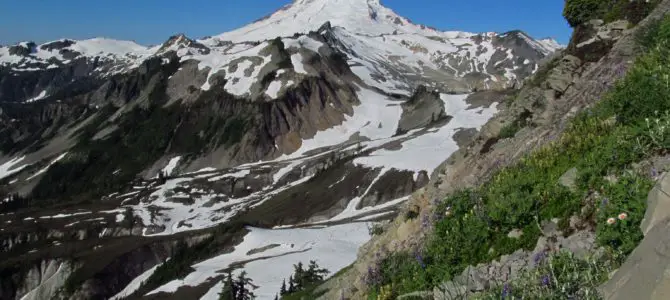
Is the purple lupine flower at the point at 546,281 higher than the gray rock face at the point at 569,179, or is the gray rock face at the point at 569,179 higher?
the gray rock face at the point at 569,179

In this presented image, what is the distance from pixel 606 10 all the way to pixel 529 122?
10024 mm

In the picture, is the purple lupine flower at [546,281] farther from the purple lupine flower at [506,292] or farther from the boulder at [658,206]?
the boulder at [658,206]

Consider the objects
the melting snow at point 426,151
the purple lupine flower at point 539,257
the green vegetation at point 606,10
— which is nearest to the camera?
the purple lupine flower at point 539,257

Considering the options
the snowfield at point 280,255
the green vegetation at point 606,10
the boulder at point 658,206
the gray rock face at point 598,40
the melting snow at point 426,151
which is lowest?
the snowfield at point 280,255

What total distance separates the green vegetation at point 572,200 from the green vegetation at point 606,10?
12.9 metres

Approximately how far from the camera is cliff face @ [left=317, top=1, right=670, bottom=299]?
14484 millimetres

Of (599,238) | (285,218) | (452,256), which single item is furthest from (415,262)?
(285,218)

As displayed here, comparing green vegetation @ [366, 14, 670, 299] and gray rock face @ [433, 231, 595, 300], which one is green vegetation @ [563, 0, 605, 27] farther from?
gray rock face @ [433, 231, 595, 300]

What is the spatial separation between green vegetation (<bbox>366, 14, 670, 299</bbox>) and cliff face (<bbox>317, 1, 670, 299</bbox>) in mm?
1024

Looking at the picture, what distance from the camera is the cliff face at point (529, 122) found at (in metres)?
14.5

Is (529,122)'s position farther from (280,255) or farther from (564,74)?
(280,255)

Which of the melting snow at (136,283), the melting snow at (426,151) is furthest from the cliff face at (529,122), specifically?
the melting snow at (426,151)

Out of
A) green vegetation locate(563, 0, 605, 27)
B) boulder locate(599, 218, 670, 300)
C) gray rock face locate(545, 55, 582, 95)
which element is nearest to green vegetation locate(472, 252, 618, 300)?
boulder locate(599, 218, 670, 300)

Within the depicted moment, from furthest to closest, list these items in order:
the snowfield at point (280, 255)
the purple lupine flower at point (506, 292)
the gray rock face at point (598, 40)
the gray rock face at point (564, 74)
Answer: the snowfield at point (280, 255) → the gray rock face at point (598, 40) → the gray rock face at point (564, 74) → the purple lupine flower at point (506, 292)
